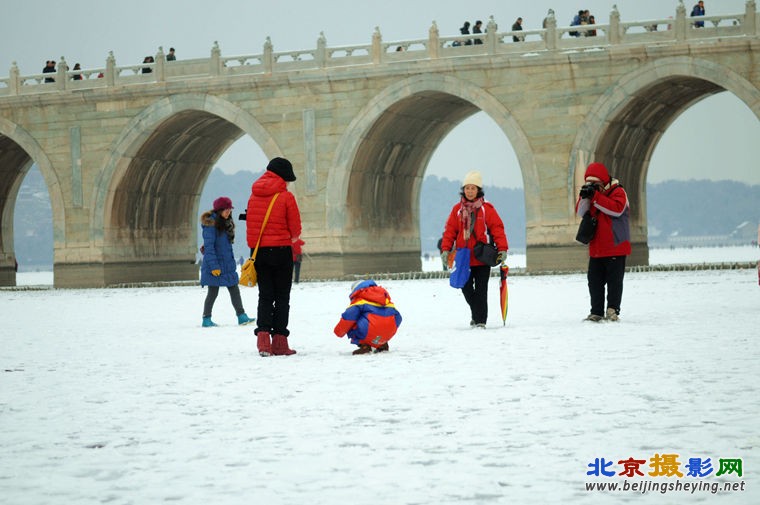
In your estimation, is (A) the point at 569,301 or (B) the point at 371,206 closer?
(A) the point at 569,301

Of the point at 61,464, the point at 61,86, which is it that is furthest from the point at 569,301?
the point at 61,86

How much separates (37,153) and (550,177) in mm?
16667

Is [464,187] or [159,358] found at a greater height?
[464,187]

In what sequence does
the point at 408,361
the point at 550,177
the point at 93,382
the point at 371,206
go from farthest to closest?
1. the point at 371,206
2. the point at 550,177
3. the point at 408,361
4. the point at 93,382

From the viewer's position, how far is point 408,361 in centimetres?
1086

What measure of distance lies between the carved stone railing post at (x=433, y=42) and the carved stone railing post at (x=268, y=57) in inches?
195

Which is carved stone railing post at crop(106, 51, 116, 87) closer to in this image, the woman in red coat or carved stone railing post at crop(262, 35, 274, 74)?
carved stone railing post at crop(262, 35, 274, 74)

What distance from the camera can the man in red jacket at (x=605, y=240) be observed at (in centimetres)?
1462

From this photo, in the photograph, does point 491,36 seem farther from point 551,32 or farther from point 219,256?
point 219,256

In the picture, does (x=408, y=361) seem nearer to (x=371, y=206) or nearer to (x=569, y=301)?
(x=569, y=301)

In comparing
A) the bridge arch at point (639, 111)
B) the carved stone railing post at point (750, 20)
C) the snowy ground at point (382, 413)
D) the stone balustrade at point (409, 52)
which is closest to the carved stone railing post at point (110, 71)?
the stone balustrade at point (409, 52)

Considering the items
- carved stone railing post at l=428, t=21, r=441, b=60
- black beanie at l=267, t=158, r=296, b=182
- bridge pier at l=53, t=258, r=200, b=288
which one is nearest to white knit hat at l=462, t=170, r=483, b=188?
black beanie at l=267, t=158, r=296, b=182

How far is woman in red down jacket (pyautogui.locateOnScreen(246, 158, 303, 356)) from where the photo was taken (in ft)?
39.9

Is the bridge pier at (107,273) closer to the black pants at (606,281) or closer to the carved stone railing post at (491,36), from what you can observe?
the carved stone railing post at (491,36)
